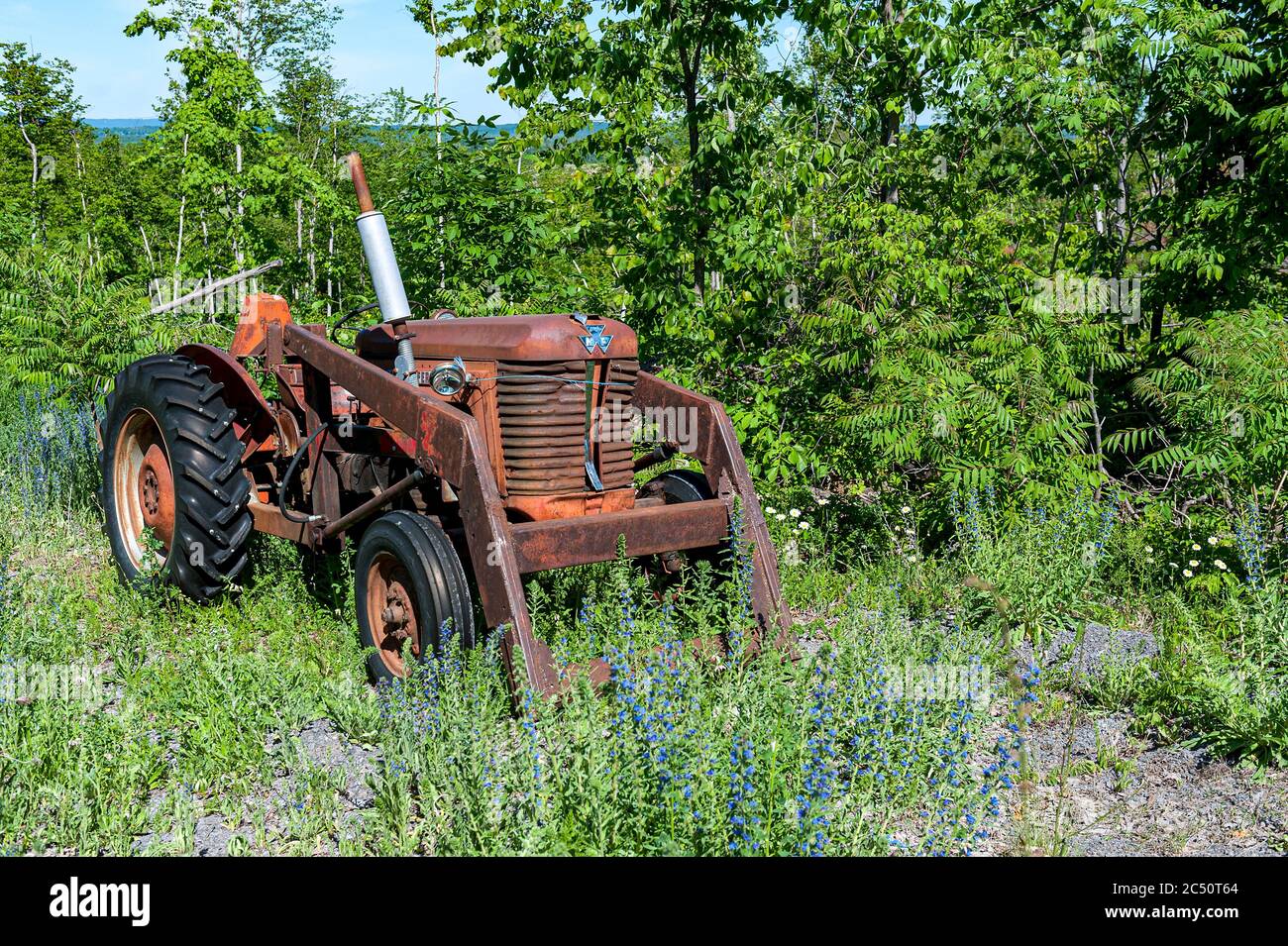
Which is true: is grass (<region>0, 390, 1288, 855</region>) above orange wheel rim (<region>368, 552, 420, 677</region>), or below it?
below

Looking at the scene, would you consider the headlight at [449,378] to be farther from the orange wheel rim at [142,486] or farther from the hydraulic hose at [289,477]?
the orange wheel rim at [142,486]

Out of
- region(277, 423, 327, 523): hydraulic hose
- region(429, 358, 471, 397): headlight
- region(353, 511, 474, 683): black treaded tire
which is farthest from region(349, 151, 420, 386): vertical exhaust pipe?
region(353, 511, 474, 683): black treaded tire

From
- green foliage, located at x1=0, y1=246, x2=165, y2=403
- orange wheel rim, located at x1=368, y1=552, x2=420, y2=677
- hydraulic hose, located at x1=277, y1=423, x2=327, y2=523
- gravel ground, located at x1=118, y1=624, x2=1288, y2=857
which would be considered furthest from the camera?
green foliage, located at x1=0, y1=246, x2=165, y2=403

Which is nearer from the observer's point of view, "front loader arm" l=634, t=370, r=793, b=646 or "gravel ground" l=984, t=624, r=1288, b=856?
"gravel ground" l=984, t=624, r=1288, b=856

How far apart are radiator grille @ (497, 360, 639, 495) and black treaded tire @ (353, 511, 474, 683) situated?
0.52 m

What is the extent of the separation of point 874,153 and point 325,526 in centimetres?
557

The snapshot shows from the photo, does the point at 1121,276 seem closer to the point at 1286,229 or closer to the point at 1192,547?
the point at 1286,229

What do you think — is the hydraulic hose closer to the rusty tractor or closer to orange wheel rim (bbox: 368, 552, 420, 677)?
the rusty tractor

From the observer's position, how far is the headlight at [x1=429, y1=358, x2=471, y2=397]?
4586mm

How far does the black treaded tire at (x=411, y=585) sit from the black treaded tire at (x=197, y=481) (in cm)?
111

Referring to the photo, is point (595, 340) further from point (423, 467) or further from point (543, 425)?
point (423, 467)

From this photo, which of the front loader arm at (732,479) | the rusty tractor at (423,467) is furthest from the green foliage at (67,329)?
the front loader arm at (732,479)

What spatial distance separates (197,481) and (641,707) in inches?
119

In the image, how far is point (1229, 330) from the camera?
553cm
